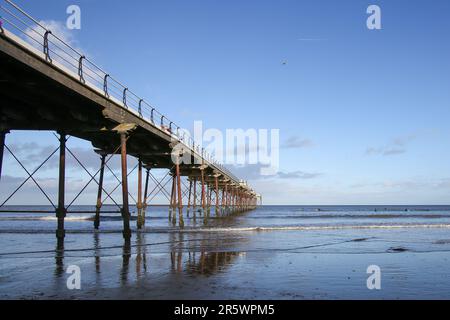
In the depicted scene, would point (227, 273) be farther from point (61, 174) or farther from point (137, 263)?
point (61, 174)

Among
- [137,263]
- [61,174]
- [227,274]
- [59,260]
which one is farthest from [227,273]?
[61,174]

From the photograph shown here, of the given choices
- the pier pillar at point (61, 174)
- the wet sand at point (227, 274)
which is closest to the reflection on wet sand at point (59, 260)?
the wet sand at point (227, 274)

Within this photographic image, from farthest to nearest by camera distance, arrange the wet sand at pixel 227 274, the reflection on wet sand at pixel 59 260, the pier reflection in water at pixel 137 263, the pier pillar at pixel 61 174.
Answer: the pier pillar at pixel 61 174
the reflection on wet sand at pixel 59 260
the pier reflection in water at pixel 137 263
the wet sand at pixel 227 274

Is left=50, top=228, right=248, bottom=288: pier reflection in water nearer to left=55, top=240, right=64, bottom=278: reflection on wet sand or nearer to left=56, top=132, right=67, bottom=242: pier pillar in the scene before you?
left=55, top=240, right=64, bottom=278: reflection on wet sand

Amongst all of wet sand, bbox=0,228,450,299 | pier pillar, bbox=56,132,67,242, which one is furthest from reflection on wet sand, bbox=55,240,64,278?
pier pillar, bbox=56,132,67,242

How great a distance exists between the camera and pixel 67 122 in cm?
1778

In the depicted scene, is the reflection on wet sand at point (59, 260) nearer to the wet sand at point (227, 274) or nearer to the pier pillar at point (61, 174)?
the wet sand at point (227, 274)

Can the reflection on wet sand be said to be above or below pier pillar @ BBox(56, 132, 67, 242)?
below

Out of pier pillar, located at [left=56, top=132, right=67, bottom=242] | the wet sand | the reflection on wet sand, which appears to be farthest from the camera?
pier pillar, located at [left=56, top=132, right=67, bottom=242]

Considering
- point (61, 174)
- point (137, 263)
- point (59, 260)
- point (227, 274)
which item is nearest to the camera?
point (227, 274)

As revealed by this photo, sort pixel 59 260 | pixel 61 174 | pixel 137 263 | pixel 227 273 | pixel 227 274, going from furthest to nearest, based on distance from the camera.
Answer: pixel 61 174
pixel 59 260
pixel 137 263
pixel 227 273
pixel 227 274

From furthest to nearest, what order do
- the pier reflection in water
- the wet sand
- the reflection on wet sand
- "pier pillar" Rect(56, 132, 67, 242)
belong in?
"pier pillar" Rect(56, 132, 67, 242), the reflection on wet sand, the pier reflection in water, the wet sand

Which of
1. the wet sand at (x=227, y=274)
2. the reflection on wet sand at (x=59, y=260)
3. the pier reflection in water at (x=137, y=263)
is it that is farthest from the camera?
the reflection on wet sand at (x=59, y=260)
